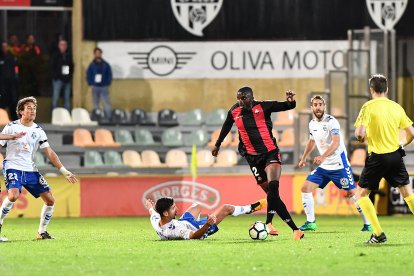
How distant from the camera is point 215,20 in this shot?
30.6 meters

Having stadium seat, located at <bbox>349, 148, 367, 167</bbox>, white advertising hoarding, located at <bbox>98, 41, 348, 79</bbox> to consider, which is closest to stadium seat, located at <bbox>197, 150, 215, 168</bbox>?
white advertising hoarding, located at <bbox>98, 41, 348, 79</bbox>

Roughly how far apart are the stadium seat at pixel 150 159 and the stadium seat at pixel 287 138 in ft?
9.45

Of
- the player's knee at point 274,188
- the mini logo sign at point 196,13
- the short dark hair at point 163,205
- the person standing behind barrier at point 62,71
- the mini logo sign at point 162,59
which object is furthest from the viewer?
the mini logo sign at point 162,59

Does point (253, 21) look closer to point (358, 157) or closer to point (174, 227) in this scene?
point (358, 157)

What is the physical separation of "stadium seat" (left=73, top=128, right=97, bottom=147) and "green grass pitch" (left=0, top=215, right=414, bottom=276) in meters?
9.30

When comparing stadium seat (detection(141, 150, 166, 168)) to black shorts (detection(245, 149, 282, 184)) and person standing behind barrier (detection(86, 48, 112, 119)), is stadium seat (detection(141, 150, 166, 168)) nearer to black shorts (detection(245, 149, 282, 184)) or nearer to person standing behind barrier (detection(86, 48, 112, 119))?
person standing behind barrier (detection(86, 48, 112, 119))

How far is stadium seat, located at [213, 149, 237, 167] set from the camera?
2821cm

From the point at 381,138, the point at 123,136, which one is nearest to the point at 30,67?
the point at 123,136

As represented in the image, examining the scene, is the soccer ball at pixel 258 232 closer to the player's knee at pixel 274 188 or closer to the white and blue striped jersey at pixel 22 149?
the player's knee at pixel 274 188

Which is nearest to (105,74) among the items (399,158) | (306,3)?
(306,3)

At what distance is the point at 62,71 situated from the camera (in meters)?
29.5

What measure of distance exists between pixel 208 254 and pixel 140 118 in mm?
16591

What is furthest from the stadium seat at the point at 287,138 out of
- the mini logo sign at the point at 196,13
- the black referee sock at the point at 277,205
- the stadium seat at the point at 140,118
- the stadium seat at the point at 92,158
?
the black referee sock at the point at 277,205

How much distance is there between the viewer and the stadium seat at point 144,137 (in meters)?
29.3
